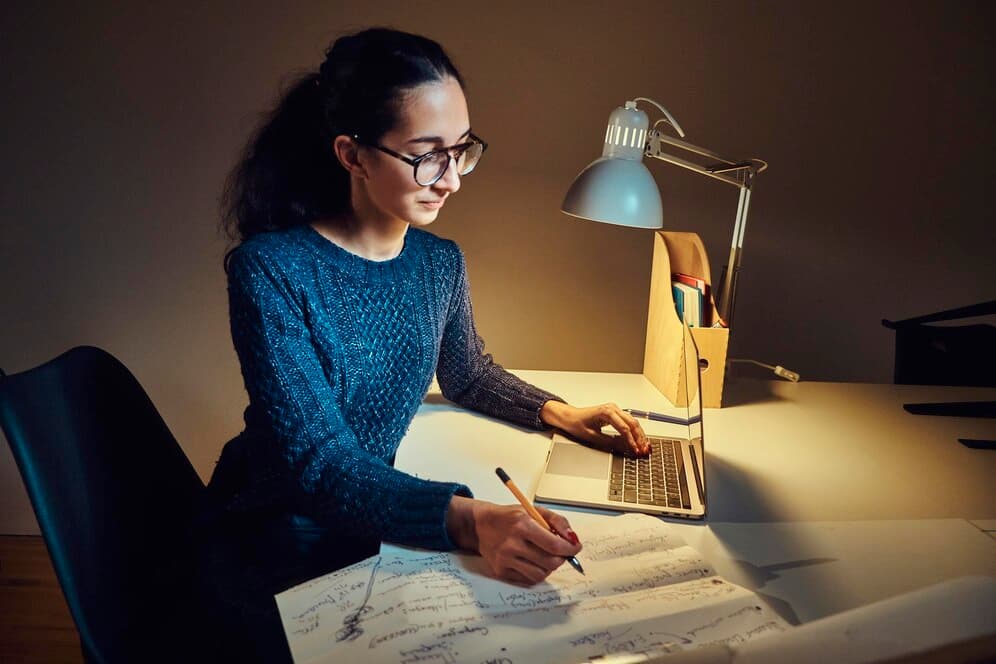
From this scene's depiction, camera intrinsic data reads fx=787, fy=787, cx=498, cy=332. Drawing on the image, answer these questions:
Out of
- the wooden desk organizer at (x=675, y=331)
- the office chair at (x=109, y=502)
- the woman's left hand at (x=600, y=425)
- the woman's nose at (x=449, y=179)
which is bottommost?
the office chair at (x=109, y=502)

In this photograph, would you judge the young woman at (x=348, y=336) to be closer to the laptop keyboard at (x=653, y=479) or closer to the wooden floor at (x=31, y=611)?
the laptop keyboard at (x=653, y=479)

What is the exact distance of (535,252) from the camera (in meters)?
2.11

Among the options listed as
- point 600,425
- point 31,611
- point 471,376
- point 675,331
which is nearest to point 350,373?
point 471,376

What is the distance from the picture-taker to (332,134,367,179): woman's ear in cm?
124

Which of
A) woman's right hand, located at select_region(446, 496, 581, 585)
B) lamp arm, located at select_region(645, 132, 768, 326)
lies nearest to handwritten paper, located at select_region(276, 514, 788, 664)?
woman's right hand, located at select_region(446, 496, 581, 585)

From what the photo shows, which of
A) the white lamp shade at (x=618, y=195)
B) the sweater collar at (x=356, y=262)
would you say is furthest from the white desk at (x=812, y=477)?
the white lamp shade at (x=618, y=195)

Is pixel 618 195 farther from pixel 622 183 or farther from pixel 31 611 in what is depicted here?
pixel 31 611

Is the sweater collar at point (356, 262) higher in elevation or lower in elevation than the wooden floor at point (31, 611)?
higher

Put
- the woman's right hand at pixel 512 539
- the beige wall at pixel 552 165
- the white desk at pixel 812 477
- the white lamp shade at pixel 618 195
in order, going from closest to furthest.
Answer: the woman's right hand at pixel 512 539 → the white desk at pixel 812 477 → the white lamp shade at pixel 618 195 → the beige wall at pixel 552 165

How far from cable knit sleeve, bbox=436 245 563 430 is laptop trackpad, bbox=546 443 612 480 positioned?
0.47ft

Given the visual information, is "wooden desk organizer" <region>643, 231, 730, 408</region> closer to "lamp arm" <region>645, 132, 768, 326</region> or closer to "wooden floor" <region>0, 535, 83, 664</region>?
"lamp arm" <region>645, 132, 768, 326</region>

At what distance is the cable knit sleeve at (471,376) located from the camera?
4.77 feet

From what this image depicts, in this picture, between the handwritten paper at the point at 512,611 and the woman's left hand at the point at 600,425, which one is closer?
the handwritten paper at the point at 512,611

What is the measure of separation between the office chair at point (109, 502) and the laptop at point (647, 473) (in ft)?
1.79
